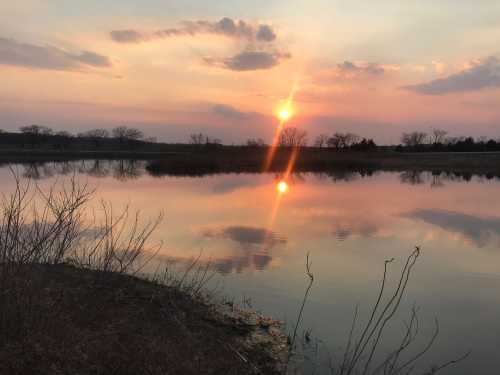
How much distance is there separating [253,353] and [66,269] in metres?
3.92

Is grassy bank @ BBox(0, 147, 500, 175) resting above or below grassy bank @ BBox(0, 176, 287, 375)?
above

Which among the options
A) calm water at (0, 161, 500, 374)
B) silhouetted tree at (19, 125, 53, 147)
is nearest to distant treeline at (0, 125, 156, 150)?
silhouetted tree at (19, 125, 53, 147)

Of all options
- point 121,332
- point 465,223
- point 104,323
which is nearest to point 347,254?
point 104,323

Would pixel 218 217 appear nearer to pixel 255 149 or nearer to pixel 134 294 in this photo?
pixel 134 294

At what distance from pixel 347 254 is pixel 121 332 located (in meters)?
7.35

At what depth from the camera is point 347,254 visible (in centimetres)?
1088

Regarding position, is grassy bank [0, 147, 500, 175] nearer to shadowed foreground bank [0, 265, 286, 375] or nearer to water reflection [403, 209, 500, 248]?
water reflection [403, 209, 500, 248]

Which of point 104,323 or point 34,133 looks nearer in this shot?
point 104,323

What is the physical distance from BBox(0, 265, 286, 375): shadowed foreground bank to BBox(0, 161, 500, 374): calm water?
129 centimetres

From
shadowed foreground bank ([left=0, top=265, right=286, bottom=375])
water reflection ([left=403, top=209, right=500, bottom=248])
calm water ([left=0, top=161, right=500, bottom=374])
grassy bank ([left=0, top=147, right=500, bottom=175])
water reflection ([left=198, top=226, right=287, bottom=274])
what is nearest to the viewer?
shadowed foreground bank ([left=0, top=265, right=286, bottom=375])

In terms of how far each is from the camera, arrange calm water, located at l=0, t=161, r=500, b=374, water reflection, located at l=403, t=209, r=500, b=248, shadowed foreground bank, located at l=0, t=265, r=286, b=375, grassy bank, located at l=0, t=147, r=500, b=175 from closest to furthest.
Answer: shadowed foreground bank, located at l=0, t=265, r=286, b=375
calm water, located at l=0, t=161, r=500, b=374
water reflection, located at l=403, t=209, r=500, b=248
grassy bank, located at l=0, t=147, r=500, b=175

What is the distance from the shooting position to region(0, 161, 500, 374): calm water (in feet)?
22.0

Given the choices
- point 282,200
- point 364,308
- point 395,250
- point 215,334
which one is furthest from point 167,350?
point 282,200

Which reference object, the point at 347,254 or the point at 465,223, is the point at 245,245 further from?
the point at 465,223
